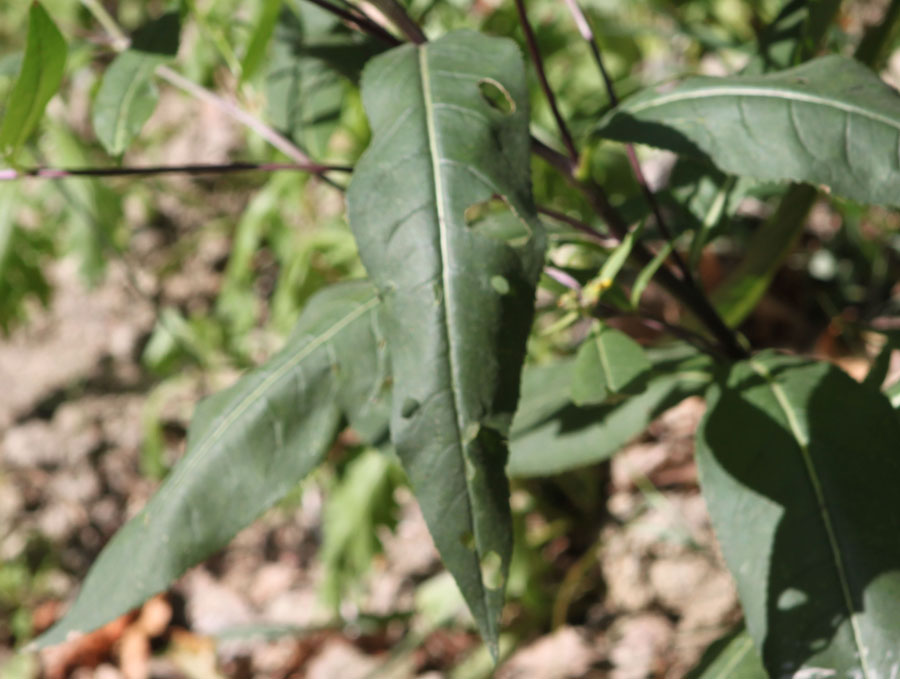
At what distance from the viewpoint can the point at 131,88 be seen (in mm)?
1117

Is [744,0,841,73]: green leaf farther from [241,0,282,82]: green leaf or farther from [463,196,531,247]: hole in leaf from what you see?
[241,0,282,82]: green leaf

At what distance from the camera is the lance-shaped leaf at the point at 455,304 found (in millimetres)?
763

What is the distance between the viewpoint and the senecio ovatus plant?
2.54 feet

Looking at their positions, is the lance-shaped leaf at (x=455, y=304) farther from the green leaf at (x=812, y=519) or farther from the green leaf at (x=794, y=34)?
the green leaf at (x=794, y=34)

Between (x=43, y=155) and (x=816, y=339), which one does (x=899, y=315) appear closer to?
(x=816, y=339)

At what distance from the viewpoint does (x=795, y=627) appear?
3.12 feet

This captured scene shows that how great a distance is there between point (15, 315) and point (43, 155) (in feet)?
1.69

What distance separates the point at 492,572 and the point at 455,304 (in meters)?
0.25

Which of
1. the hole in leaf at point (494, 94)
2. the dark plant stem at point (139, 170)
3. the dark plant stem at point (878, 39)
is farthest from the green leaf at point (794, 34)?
the dark plant stem at point (139, 170)

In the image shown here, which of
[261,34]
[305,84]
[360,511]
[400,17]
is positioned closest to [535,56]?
[400,17]

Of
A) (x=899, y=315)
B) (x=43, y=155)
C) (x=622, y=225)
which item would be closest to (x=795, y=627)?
(x=622, y=225)

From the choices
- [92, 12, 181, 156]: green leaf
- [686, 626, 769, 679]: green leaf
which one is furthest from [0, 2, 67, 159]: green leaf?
[686, 626, 769, 679]: green leaf

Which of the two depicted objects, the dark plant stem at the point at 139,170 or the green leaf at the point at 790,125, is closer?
the green leaf at the point at 790,125

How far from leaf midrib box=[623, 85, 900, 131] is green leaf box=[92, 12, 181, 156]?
0.63 metres
